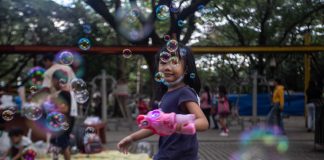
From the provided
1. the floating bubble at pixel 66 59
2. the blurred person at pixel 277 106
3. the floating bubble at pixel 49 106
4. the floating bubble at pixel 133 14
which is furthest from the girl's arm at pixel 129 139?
the blurred person at pixel 277 106

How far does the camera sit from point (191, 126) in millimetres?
2898

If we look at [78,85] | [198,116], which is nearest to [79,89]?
[78,85]

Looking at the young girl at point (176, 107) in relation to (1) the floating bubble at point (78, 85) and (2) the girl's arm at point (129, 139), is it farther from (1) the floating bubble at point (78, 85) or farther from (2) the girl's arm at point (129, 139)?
(1) the floating bubble at point (78, 85)

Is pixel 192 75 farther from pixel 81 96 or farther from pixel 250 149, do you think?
pixel 250 149

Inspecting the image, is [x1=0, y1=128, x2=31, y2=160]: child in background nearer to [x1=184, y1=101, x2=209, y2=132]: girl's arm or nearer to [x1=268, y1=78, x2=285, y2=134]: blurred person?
[x1=184, y1=101, x2=209, y2=132]: girl's arm

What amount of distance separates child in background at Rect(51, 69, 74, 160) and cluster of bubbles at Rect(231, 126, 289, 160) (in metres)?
3.24

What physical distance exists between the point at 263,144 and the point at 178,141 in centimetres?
771

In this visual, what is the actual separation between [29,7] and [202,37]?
23.8 feet

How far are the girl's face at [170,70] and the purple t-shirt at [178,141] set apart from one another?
0.30 feet

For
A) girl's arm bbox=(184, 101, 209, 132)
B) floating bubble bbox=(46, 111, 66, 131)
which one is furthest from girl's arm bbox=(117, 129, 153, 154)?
floating bubble bbox=(46, 111, 66, 131)

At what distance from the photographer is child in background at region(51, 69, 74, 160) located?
665 cm

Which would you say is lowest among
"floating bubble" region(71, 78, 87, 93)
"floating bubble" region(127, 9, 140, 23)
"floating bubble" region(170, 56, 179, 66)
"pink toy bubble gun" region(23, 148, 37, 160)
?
"pink toy bubble gun" region(23, 148, 37, 160)

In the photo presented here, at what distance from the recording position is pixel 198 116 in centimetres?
305

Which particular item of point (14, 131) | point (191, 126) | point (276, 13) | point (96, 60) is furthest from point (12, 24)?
point (191, 126)
